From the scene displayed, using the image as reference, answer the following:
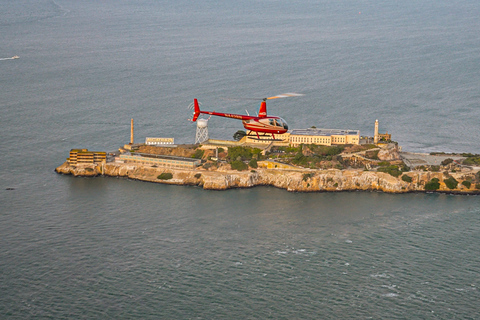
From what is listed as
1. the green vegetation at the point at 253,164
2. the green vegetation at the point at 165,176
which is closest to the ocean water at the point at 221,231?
the green vegetation at the point at 165,176

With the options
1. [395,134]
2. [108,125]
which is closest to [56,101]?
[108,125]

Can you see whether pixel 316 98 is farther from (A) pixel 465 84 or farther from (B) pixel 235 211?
(B) pixel 235 211

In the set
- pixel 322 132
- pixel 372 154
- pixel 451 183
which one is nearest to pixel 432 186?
pixel 451 183

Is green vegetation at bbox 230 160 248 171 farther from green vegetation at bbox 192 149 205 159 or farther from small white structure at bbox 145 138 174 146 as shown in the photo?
small white structure at bbox 145 138 174 146

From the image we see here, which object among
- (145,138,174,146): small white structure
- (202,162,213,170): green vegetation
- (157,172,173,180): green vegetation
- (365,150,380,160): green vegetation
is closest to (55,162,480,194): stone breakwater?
(157,172,173,180): green vegetation

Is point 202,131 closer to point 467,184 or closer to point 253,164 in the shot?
point 253,164

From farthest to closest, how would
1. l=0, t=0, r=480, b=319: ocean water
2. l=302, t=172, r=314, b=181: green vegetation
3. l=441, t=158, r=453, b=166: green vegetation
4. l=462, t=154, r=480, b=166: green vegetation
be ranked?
l=462, t=154, r=480, b=166: green vegetation → l=441, t=158, r=453, b=166: green vegetation → l=302, t=172, r=314, b=181: green vegetation → l=0, t=0, r=480, b=319: ocean water
